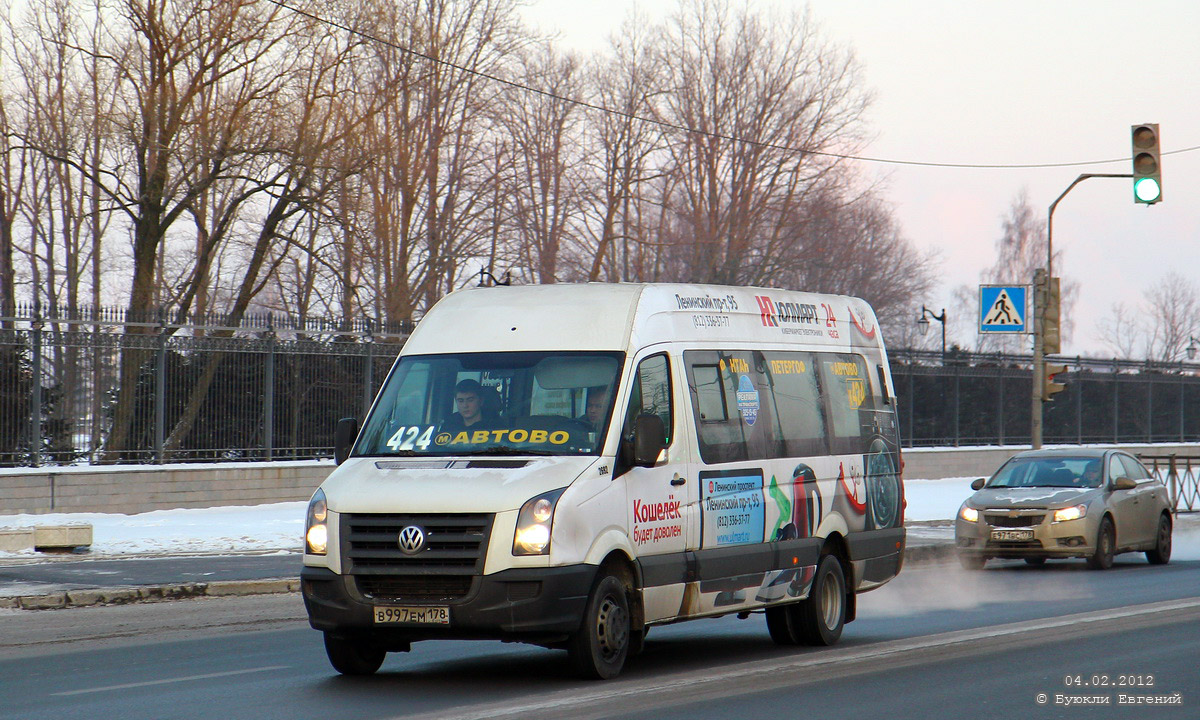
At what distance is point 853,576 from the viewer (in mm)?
10969

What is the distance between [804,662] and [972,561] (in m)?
10.2

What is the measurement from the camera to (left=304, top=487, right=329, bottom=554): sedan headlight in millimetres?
8164

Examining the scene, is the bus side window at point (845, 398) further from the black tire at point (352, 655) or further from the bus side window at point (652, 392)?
the black tire at point (352, 655)

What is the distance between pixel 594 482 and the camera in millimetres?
8148

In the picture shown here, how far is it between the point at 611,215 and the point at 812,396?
34.1 meters

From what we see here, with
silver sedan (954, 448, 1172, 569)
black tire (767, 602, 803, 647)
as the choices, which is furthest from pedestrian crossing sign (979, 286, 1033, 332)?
black tire (767, 602, 803, 647)

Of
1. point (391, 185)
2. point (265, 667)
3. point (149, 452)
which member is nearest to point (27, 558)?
point (149, 452)

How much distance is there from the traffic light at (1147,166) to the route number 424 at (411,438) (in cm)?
1126

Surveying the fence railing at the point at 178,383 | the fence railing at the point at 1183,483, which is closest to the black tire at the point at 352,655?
the fence railing at the point at 178,383

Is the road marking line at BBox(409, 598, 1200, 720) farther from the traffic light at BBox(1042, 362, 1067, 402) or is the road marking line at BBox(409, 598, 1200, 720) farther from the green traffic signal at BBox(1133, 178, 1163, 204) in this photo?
the traffic light at BBox(1042, 362, 1067, 402)

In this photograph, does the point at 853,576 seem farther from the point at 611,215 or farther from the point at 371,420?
the point at 611,215

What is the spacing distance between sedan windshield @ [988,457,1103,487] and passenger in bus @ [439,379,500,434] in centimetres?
1160

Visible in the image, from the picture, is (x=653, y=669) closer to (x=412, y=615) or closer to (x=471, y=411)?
(x=412, y=615)

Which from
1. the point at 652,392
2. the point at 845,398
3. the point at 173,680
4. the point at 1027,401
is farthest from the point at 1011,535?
the point at 1027,401
